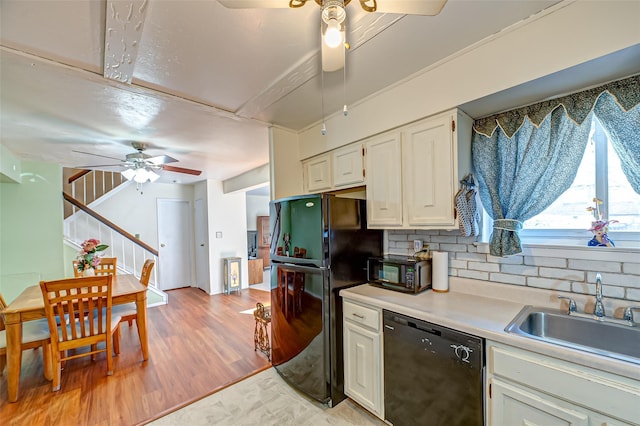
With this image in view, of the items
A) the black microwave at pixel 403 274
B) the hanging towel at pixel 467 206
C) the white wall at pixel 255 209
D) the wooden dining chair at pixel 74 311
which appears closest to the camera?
the hanging towel at pixel 467 206

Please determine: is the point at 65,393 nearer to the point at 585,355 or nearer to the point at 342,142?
the point at 342,142

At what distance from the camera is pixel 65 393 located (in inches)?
86.4

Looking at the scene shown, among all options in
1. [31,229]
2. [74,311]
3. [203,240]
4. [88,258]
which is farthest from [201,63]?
[203,240]

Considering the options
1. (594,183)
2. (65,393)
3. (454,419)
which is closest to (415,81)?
(594,183)

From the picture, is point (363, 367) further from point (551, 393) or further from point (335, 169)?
point (335, 169)

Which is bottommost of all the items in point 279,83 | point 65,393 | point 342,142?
point 65,393

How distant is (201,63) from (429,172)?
5.35ft

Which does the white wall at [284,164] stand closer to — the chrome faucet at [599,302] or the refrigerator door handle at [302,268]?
the refrigerator door handle at [302,268]

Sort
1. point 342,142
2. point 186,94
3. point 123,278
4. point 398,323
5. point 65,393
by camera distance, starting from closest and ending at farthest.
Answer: point 398,323 → point 186,94 → point 65,393 → point 342,142 → point 123,278

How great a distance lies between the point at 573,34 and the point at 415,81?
79 centimetres

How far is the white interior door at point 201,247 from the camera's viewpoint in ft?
17.6

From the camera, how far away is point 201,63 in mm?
1619

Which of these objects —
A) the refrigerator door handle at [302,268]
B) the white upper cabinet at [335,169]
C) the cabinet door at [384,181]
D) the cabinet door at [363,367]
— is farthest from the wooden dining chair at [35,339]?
the cabinet door at [384,181]

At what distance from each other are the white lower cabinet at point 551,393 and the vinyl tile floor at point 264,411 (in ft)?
3.12
